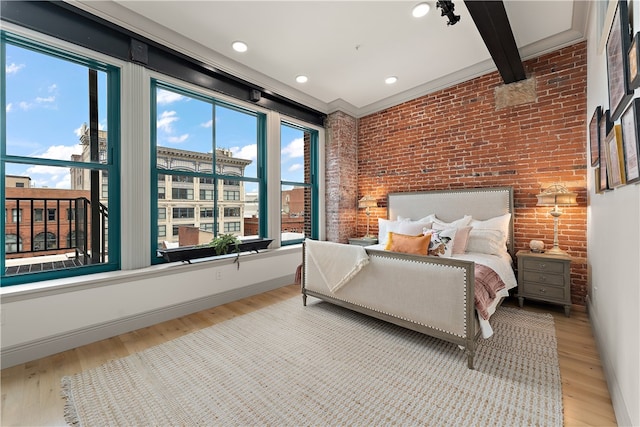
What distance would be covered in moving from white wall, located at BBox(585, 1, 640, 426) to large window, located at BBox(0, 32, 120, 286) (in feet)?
12.7

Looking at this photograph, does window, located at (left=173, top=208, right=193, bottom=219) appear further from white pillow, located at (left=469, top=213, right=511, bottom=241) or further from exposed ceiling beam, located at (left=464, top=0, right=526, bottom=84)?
white pillow, located at (left=469, top=213, right=511, bottom=241)

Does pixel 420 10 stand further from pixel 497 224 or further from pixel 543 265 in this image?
pixel 543 265

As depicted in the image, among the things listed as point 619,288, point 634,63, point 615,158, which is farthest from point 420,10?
point 619,288

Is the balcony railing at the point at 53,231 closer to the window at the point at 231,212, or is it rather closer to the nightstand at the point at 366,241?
the window at the point at 231,212

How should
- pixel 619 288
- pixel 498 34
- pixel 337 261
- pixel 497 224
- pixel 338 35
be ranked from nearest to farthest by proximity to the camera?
1. pixel 619 288
2. pixel 498 34
3. pixel 337 261
4. pixel 338 35
5. pixel 497 224

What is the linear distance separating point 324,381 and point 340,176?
3583mm

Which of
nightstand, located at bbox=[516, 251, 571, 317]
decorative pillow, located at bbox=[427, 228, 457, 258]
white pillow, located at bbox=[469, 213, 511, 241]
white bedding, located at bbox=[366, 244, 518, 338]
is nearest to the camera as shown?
white bedding, located at bbox=[366, 244, 518, 338]

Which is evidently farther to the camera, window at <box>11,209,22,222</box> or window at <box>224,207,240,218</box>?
window at <box>224,207,240,218</box>

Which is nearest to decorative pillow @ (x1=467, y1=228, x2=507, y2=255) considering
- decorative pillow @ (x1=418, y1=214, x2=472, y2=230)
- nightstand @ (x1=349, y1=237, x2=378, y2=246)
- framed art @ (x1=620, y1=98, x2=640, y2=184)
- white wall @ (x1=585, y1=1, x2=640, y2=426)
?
decorative pillow @ (x1=418, y1=214, x2=472, y2=230)

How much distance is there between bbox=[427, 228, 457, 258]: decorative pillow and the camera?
3.00 m

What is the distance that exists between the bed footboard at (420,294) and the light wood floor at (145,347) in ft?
2.01

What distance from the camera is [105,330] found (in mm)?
2430

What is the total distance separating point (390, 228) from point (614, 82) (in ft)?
9.25

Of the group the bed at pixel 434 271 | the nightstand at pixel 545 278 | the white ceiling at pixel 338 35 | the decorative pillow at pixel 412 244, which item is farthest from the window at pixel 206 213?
the nightstand at pixel 545 278
